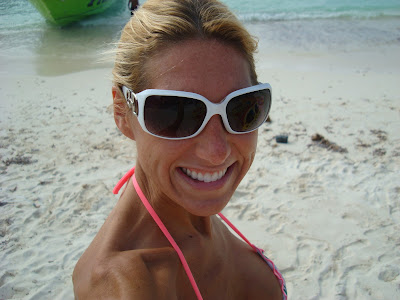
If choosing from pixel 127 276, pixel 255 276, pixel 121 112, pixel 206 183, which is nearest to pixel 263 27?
pixel 255 276

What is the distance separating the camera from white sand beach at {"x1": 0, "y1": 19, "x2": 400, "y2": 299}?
117 inches

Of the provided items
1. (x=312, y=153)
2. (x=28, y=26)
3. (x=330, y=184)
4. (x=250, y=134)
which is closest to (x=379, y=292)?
(x=330, y=184)

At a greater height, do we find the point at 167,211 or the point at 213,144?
the point at 213,144

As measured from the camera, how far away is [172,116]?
55.5 inches

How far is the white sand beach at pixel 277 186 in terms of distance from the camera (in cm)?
298

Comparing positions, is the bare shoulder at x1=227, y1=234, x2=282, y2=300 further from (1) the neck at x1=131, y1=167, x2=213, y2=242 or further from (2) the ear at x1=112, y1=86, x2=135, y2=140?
(2) the ear at x1=112, y1=86, x2=135, y2=140

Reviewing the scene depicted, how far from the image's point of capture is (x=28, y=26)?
567 inches

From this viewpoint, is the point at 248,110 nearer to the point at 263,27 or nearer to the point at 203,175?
the point at 203,175

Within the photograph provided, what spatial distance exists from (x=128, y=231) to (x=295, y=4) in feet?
61.9

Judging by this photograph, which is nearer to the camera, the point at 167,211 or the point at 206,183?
the point at 206,183

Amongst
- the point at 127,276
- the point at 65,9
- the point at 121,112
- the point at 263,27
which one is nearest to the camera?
the point at 127,276

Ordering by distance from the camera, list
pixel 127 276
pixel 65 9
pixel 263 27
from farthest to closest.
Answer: pixel 65 9 → pixel 263 27 → pixel 127 276

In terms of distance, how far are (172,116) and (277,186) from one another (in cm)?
299

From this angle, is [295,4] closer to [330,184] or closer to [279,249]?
[330,184]
